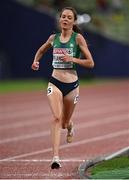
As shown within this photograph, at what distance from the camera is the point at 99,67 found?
1415 inches

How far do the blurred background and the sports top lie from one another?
21.9 m

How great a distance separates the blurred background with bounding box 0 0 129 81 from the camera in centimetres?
3338

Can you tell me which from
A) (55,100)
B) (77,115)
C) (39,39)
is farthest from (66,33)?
(39,39)

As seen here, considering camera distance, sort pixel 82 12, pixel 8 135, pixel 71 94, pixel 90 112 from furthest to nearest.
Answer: pixel 82 12 < pixel 90 112 < pixel 8 135 < pixel 71 94

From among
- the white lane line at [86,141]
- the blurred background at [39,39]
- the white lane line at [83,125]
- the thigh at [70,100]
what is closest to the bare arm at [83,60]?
the thigh at [70,100]

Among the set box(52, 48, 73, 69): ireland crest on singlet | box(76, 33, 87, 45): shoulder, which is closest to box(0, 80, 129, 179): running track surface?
box(52, 48, 73, 69): ireland crest on singlet

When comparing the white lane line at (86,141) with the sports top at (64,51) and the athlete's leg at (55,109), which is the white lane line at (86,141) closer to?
the athlete's leg at (55,109)

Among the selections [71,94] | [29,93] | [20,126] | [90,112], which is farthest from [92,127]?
[29,93]

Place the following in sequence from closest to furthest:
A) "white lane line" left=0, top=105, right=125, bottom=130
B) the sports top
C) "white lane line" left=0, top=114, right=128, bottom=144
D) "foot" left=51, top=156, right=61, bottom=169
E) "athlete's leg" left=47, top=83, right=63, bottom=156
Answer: "foot" left=51, top=156, right=61, bottom=169
"athlete's leg" left=47, top=83, right=63, bottom=156
the sports top
"white lane line" left=0, top=114, right=128, bottom=144
"white lane line" left=0, top=105, right=125, bottom=130

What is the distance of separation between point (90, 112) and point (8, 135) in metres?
5.83

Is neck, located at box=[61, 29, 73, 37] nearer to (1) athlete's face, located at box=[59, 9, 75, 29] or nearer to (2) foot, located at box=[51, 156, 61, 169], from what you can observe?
(1) athlete's face, located at box=[59, 9, 75, 29]

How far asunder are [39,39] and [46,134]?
61.7ft

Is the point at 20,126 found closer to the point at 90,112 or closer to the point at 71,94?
the point at 90,112

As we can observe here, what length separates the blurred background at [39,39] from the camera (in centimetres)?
3338
